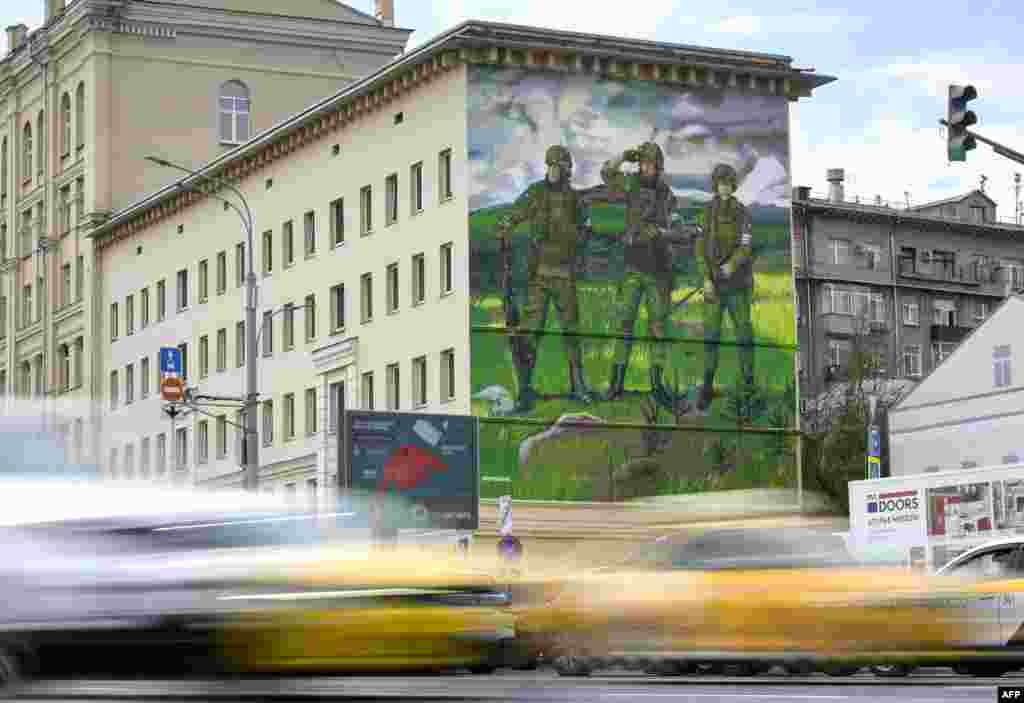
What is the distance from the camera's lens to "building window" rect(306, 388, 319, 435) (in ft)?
219

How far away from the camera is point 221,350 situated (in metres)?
73.2

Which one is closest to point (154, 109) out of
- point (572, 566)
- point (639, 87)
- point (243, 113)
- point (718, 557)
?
point (243, 113)

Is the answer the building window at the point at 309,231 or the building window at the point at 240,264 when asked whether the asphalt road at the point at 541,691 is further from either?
the building window at the point at 240,264

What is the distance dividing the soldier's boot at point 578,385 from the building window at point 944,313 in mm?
41446

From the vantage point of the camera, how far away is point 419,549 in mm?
16781

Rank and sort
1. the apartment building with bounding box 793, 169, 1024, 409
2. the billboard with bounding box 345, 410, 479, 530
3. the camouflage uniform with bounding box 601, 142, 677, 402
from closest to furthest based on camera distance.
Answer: the billboard with bounding box 345, 410, 479, 530, the camouflage uniform with bounding box 601, 142, 677, 402, the apartment building with bounding box 793, 169, 1024, 409

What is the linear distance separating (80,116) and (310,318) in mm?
17580

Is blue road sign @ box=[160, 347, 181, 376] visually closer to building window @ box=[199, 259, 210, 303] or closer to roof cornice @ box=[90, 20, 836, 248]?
roof cornice @ box=[90, 20, 836, 248]

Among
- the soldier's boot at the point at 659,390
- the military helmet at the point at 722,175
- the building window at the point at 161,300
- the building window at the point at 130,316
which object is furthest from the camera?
the building window at the point at 130,316

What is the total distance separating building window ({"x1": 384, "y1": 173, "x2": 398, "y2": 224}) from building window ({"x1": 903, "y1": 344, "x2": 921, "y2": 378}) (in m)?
36.3

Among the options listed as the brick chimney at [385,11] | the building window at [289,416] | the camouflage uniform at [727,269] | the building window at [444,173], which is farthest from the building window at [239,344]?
the camouflage uniform at [727,269]

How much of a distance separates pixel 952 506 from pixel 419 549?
25.2m

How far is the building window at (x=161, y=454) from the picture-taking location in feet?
251

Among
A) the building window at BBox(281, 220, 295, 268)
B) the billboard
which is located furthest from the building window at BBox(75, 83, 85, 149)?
the billboard
